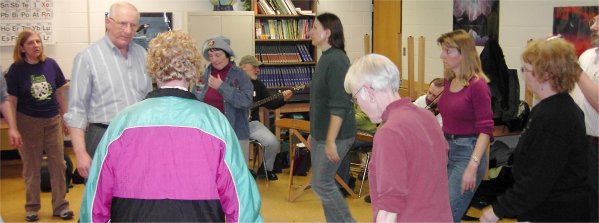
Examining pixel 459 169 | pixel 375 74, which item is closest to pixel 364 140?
pixel 459 169

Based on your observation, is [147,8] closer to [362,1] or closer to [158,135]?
[362,1]

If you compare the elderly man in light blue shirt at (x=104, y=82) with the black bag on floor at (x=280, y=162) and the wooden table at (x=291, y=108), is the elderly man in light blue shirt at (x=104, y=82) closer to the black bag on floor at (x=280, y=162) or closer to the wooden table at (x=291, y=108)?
the black bag on floor at (x=280, y=162)

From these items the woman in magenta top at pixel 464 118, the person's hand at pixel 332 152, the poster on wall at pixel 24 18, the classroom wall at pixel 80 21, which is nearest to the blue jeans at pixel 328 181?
the person's hand at pixel 332 152

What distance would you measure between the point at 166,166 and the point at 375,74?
2.36 feet

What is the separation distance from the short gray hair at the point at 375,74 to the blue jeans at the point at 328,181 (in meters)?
1.48

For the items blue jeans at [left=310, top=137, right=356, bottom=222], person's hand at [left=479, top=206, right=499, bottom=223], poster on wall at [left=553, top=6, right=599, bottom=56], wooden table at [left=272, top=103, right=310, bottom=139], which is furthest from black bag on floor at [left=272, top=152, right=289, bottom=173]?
person's hand at [left=479, top=206, right=499, bottom=223]

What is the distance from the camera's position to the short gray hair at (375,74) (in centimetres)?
212

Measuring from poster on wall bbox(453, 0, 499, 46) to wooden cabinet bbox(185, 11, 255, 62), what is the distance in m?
2.24

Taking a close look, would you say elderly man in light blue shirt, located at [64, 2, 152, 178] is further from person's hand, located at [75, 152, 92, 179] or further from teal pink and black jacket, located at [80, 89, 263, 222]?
teal pink and black jacket, located at [80, 89, 263, 222]

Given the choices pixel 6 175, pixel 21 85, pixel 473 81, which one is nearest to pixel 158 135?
pixel 473 81

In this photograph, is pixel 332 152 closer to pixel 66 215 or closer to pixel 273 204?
pixel 273 204

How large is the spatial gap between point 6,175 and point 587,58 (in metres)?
5.37

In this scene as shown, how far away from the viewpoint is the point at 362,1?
827 cm

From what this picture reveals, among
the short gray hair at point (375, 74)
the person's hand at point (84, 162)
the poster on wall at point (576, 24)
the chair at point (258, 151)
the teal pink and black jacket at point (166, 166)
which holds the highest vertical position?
the poster on wall at point (576, 24)
